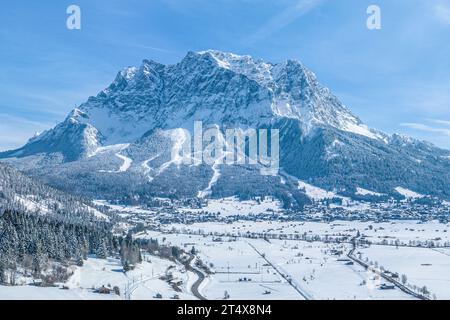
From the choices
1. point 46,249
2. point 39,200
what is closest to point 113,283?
A: point 46,249

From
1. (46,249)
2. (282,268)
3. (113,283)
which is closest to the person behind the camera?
(113,283)

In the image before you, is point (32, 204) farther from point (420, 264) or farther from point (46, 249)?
point (420, 264)

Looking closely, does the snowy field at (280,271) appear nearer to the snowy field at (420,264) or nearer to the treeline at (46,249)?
the snowy field at (420,264)

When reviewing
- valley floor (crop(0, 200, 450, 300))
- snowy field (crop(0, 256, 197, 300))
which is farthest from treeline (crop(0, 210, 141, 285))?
valley floor (crop(0, 200, 450, 300))

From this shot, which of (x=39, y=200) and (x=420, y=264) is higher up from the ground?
(x=39, y=200)

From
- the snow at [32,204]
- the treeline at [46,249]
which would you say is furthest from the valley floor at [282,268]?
the snow at [32,204]

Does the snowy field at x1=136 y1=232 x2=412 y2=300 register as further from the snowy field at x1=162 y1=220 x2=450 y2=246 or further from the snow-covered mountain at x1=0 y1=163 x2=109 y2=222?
the snow-covered mountain at x1=0 y1=163 x2=109 y2=222

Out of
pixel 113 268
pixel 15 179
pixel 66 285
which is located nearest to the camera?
pixel 66 285
